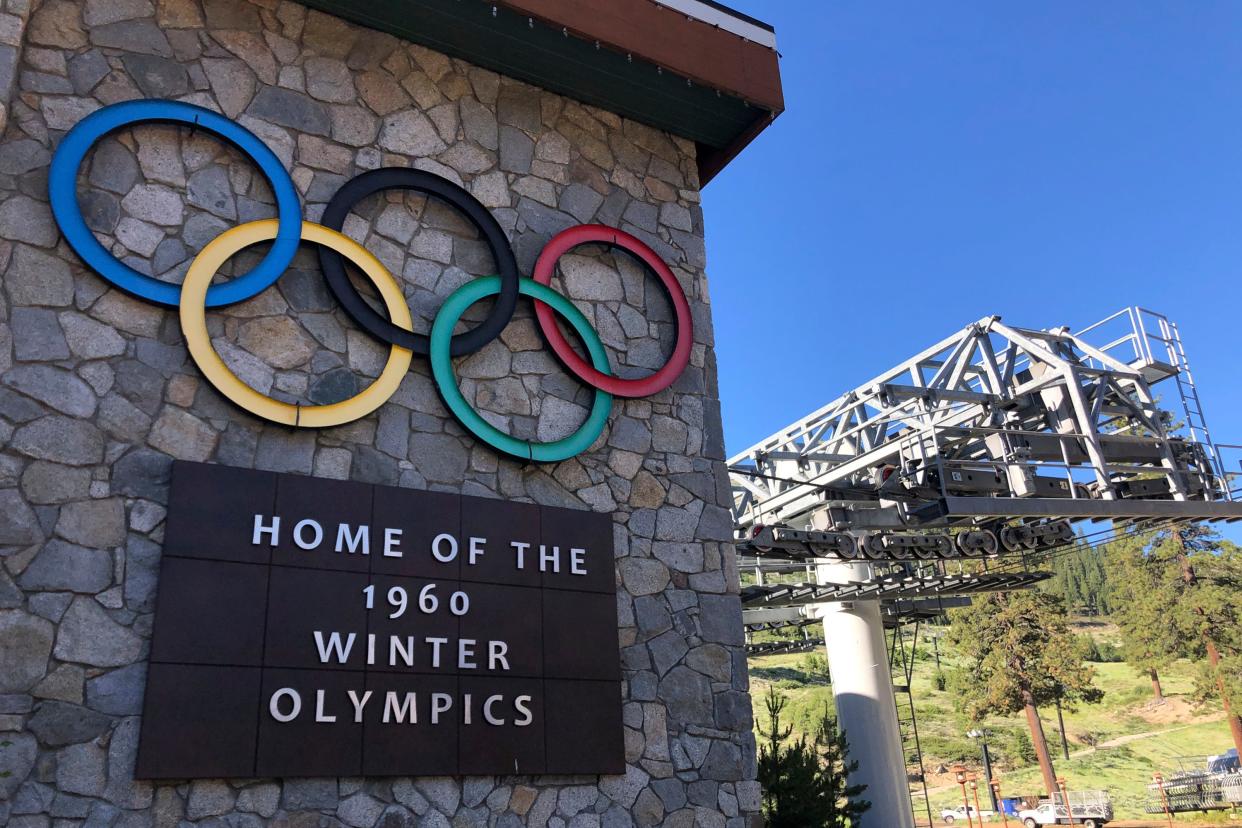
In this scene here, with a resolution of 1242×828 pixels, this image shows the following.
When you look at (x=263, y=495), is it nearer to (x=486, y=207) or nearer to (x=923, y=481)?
(x=486, y=207)

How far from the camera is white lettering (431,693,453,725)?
23.1 ft

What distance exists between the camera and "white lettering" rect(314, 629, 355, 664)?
22.3 ft

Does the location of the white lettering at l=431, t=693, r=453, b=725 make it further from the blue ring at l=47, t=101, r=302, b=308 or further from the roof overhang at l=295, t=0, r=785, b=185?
the roof overhang at l=295, t=0, r=785, b=185

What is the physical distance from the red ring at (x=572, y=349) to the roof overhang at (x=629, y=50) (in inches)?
56.4

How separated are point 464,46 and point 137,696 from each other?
19.7 ft

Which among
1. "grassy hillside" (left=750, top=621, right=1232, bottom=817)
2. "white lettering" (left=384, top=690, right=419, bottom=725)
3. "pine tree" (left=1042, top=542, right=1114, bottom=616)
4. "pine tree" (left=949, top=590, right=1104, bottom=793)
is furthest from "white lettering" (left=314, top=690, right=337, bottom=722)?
"pine tree" (left=1042, top=542, right=1114, bottom=616)

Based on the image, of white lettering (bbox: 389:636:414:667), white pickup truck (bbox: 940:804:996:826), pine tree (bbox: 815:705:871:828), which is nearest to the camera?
white lettering (bbox: 389:636:414:667)

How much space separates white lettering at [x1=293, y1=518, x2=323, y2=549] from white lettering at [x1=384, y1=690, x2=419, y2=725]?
1.14m

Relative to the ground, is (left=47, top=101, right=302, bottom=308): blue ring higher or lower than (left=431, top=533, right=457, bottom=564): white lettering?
higher

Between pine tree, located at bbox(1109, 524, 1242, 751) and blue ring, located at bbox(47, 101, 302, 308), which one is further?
pine tree, located at bbox(1109, 524, 1242, 751)

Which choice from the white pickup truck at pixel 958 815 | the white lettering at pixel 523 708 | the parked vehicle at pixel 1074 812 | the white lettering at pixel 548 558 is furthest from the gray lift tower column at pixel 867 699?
the white pickup truck at pixel 958 815

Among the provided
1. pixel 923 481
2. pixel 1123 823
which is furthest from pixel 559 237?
pixel 1123 823

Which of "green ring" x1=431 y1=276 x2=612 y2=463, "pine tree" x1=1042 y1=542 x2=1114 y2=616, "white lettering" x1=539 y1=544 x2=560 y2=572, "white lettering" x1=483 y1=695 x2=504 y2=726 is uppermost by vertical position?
"pine tree" x1=1042 y1=542 x2=1114 y2=616

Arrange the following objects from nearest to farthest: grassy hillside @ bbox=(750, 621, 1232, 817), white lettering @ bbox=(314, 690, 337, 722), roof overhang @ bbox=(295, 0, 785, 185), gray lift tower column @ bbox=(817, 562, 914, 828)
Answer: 1. white lettering @ bbox=(314, 690, 337, 722)
2. roof overhang @ bbox=(295, 0, 785, 185)
3. gray lift tower column @ bbox=(817, 562, 914, 828)
4. grassy hillside @ bbox=(750, 621, 1232, 817)
